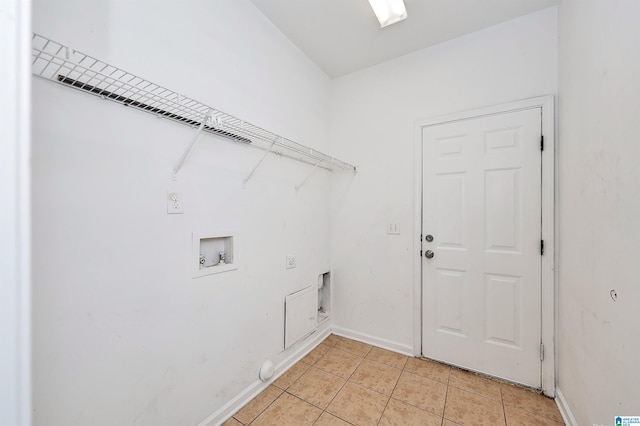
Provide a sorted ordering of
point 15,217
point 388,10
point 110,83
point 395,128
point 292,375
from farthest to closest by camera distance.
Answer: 1. point 395,128
2. point 292,375
3. point 388,10
4. point 110,83
5. point 15,217

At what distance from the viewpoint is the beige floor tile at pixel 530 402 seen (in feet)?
5.19

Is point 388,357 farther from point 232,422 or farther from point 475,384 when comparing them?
point 232,422

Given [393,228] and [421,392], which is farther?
[393,228]

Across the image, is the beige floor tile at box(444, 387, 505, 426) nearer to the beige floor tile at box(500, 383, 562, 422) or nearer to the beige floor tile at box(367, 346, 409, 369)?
the beige floor tile at box(500, 383, 562, 422)

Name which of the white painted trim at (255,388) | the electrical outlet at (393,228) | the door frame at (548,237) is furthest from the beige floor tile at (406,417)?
the electrical outlet at (393,228)

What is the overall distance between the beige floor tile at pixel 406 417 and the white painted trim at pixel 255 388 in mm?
802

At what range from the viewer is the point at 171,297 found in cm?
129

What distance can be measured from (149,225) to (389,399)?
1.84 metres

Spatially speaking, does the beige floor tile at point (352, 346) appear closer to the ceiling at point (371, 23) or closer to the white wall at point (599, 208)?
the white wall at point (599, 208)

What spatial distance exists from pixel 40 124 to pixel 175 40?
0.76m

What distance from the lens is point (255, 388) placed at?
1712 mm

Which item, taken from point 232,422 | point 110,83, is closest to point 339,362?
point 232,422

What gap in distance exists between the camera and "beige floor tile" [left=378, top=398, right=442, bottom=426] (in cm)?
152

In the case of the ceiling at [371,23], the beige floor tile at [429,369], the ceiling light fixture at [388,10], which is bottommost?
the beige floor tile at [429,369]
